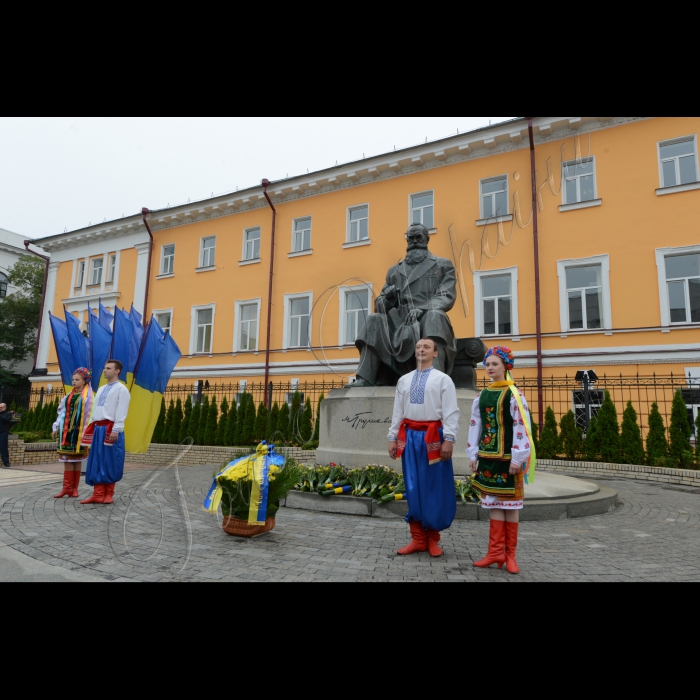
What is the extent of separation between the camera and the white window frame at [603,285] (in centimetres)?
1567

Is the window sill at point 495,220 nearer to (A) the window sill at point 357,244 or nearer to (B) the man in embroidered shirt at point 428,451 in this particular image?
(A) the window sill at point 357,244

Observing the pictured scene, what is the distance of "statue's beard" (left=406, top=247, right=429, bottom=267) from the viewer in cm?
840

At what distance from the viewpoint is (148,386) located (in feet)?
25.8

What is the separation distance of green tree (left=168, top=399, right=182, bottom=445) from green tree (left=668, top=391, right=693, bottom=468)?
1254 centimetres

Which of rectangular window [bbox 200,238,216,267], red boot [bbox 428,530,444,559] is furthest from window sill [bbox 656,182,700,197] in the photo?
rectangular window [bbox 200,238,216,267]

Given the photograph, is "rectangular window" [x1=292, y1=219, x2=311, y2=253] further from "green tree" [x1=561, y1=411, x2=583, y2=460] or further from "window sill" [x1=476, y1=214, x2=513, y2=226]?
"green tree" [x1=561, y1=411, x2=583, y2=460]

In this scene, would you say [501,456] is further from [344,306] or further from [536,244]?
[344,306]

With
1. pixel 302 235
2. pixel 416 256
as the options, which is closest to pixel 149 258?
pixel 302 235

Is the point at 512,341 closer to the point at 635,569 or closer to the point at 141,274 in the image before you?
the point at 635,569

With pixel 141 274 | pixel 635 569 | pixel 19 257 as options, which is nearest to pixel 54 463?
pixel 635 569

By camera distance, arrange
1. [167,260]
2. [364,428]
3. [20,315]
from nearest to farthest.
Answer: [364,428], [167,260], [20,315]

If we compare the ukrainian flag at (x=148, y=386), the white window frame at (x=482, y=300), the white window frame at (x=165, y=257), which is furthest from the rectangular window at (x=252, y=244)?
the ukrainian flag at (x=148, y=386)

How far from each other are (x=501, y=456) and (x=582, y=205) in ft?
47.9

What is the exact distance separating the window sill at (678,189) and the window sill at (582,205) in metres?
1.56
